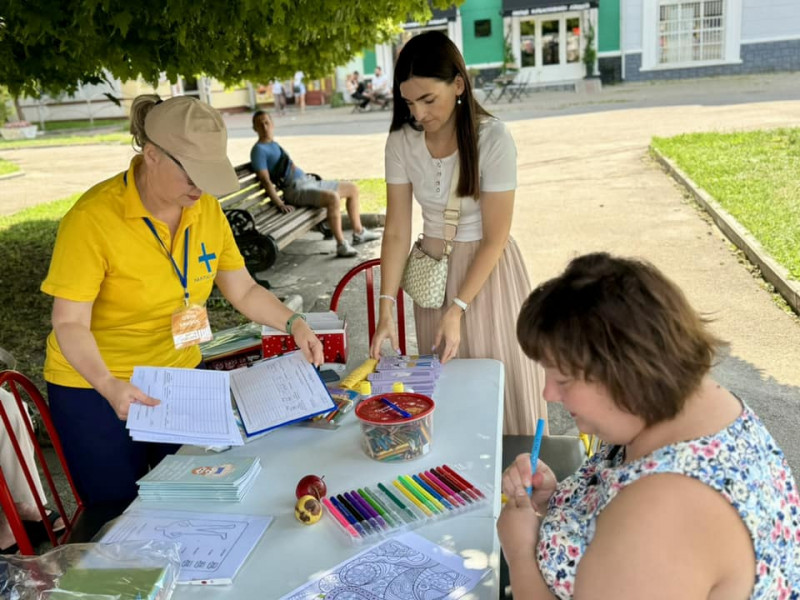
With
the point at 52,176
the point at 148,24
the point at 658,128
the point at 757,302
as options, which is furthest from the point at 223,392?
the point at 52,176

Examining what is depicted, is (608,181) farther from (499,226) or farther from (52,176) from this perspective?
(52,176)

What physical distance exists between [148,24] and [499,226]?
100 inches

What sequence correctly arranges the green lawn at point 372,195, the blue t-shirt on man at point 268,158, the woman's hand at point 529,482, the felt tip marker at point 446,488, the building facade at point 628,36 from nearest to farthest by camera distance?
the woman's hand at point 529,482, the felt tip marker at point 446,488, the blue t-shirt on man at point 268,158, the green lawn at point 372,195, the building facade at point 628,36

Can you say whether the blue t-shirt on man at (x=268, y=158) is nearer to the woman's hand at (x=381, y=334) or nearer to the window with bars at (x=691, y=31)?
the woman's hand at (x=381, y=334)

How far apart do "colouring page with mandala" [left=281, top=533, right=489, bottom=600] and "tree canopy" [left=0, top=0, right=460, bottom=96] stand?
9.02ft

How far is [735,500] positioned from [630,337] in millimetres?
298

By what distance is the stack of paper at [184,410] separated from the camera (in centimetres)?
198

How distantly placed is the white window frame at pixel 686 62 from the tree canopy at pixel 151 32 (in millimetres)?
22056

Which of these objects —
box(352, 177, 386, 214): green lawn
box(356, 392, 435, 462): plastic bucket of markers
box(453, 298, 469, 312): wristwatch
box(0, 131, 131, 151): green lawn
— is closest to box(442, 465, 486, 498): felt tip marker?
box(356, 392, 435, 462): plastic bucket of markers

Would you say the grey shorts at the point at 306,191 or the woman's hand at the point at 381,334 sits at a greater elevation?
the woman's hand at the point at 381,334

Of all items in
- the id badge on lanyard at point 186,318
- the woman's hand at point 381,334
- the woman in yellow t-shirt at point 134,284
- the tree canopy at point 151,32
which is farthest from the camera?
the tree canopy at point 151,32

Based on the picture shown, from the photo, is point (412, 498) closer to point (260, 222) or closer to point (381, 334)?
point (381, 334)

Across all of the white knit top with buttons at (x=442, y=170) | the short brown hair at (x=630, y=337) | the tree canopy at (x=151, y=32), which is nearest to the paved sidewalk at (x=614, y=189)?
the short brown hair at (x=630, y=337)

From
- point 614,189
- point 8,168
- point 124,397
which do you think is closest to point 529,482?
point 124,397
